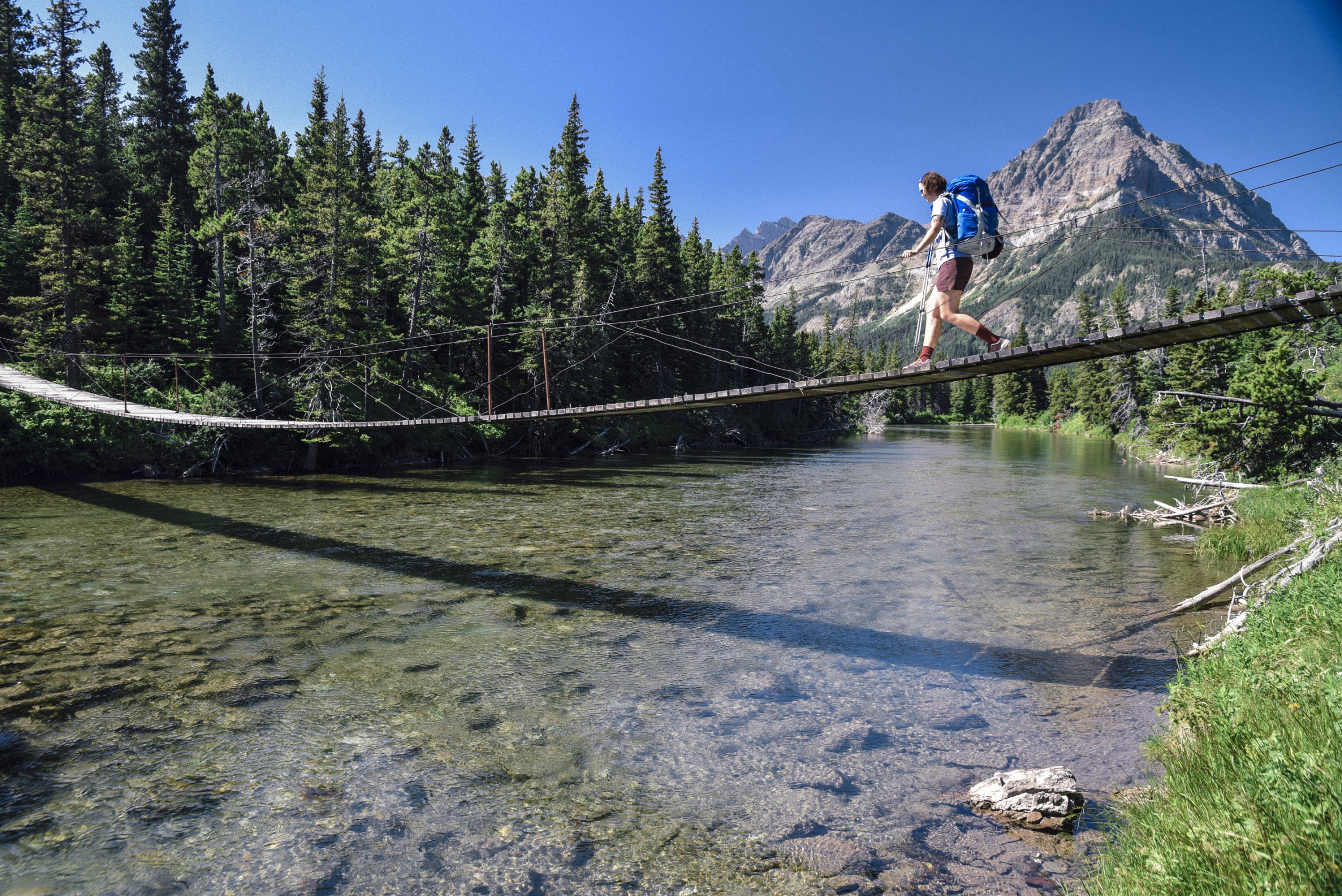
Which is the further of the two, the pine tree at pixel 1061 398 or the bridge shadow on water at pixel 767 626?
the pine tree at pixel 1061 398

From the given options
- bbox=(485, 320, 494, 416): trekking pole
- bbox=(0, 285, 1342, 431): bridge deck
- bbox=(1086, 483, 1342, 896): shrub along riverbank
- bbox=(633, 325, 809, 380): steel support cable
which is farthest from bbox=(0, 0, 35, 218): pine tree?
bbox=(1086, 483, 1342, 896): shrub along riverbank

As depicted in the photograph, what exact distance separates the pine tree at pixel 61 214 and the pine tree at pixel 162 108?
18328 mm

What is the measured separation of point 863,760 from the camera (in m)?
5.66

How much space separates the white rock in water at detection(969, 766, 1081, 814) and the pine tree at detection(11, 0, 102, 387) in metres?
30.1

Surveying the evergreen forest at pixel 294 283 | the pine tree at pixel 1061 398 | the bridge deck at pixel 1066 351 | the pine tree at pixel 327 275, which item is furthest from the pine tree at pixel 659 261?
the pine tree at pixel 1061 398

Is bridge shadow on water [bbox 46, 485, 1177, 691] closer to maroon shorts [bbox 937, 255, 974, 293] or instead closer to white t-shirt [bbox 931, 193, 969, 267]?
maroon shorts [bbox 937, 255, 974, 293]

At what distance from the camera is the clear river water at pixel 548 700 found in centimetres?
444

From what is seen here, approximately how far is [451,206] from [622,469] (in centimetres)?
2351

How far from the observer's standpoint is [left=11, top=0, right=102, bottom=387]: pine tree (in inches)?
955

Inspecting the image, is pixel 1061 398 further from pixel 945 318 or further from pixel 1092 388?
pixel 945 318

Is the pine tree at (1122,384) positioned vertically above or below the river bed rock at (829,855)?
above

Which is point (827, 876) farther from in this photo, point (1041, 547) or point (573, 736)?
point (1041, 547)

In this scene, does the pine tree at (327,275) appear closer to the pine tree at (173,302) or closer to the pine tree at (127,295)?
the pine tree at (173,302)

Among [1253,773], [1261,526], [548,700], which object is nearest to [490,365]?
[548,700]
